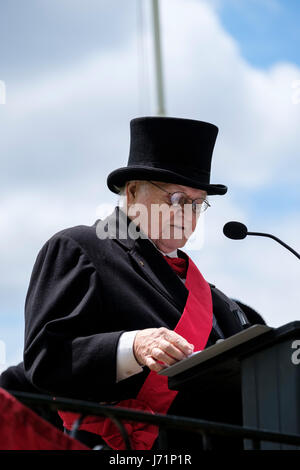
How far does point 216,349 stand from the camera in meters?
3.04

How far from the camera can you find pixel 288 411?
9.41 feet

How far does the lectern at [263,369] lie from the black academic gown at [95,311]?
0.42 meters

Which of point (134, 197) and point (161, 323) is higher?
point (134, 197)

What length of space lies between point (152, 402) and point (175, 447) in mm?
205

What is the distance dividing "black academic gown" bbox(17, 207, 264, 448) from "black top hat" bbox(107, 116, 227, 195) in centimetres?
34

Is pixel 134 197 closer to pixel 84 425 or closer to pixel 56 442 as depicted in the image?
pixel 84 425

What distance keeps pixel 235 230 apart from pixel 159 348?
2.80 ft

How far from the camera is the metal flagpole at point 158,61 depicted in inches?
333

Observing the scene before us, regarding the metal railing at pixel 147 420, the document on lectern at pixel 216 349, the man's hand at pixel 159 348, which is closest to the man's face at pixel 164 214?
the man's hand at pixel 159 348

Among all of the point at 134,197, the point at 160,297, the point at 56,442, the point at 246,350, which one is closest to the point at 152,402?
the point at 160,297

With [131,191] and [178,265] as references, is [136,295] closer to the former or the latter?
[178,265]

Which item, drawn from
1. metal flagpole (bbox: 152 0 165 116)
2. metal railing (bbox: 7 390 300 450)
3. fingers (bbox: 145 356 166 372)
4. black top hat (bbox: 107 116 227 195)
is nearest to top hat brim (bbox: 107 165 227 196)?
black top hat (bbox: 107 116 227 195)

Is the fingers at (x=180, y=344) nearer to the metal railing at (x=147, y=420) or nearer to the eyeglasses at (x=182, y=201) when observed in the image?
the metal railing at (x=147, y=420)

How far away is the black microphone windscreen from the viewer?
4.00 meters
